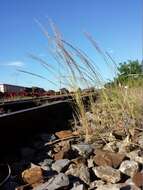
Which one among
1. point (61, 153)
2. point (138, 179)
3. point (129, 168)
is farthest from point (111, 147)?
point (138, 179)

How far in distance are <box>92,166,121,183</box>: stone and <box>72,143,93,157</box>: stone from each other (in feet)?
1.93

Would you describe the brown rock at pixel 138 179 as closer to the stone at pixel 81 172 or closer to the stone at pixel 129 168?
the stone at pixel 129 168

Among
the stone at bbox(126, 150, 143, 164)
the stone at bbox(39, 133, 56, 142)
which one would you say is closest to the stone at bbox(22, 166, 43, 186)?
the stone at bbox(126, 150, 143, 164)

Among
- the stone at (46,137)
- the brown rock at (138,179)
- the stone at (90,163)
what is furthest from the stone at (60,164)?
the stone at (46,137)

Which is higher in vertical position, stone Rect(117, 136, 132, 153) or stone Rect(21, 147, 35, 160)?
stone Rect(117, 136, 132, 153)

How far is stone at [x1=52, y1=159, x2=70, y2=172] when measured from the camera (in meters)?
3.31

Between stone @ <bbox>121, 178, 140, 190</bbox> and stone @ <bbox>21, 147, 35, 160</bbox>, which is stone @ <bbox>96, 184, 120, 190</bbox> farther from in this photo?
stone @ <bbox>21, 147, 35, 160</bbox>

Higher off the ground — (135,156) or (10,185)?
(135,156)

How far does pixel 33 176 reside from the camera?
304 cm

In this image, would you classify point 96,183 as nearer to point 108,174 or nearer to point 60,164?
point 108,174

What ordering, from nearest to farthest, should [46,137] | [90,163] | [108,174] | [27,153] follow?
1. [108,174]
2. [90,163]
3. [27,153]
4. [46,137]

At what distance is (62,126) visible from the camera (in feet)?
19.5

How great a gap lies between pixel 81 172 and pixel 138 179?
476 millimetres

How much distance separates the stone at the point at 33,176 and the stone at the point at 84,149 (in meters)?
0.66
